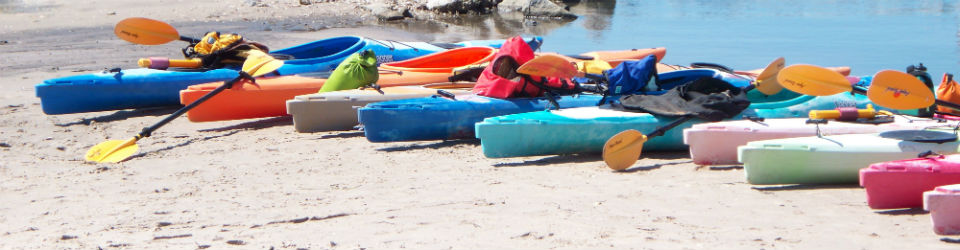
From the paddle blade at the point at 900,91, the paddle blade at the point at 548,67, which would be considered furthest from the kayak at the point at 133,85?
the paddle blade at the point at 900,91

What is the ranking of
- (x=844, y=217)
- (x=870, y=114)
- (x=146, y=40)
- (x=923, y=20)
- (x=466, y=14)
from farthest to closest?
(x=466, y=14) → (x=923, y=20) → (x=146, y=40) → (x=870, y=114) → (x=844, y=217)

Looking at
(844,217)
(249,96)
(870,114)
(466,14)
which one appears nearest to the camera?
(844,217)

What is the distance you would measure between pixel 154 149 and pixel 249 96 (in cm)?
86

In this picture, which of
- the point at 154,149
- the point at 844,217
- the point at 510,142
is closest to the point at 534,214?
the point at 844,217

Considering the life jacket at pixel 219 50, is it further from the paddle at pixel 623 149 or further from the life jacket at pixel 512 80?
the paddle at pixel 623 149

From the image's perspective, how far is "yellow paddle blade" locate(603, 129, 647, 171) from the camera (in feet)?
15.9

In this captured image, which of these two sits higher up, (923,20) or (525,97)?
(525,97)

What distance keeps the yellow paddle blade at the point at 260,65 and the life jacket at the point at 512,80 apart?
5.02 ft

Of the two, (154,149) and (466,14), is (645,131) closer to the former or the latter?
(154,149)

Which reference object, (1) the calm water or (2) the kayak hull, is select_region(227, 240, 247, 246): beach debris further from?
(1) the calm water

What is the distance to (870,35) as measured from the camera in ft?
41.5

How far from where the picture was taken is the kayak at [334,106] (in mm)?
6152

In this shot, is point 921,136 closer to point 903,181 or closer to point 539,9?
point 903,181

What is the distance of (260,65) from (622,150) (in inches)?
118
